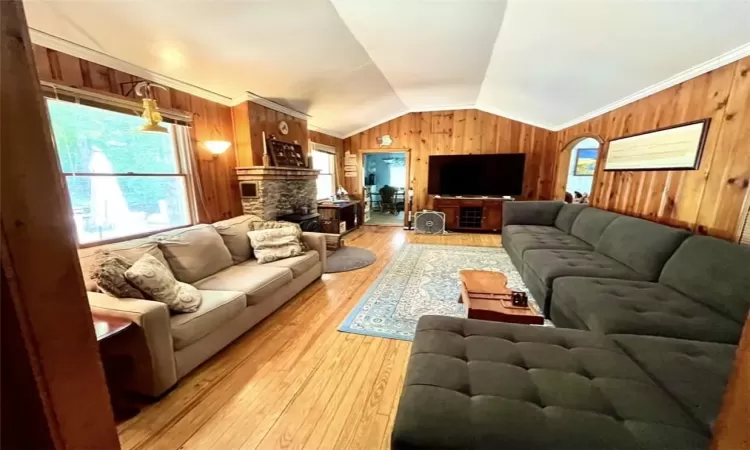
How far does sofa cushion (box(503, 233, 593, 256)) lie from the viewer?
125 inches

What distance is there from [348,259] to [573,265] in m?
2.72

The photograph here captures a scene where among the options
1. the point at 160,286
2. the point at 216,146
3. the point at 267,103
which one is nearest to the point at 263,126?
the point at 267,103

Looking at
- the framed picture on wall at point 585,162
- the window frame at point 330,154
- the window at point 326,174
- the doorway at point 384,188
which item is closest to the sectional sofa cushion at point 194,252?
the window frame at point 330,154

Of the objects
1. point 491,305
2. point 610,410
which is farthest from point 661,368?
point 491,305

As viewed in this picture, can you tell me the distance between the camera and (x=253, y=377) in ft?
6.11

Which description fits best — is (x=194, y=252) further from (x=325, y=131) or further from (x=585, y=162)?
(x=585, y=162)

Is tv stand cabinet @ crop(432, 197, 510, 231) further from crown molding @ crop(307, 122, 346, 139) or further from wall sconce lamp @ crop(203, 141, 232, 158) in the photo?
wall sconce lamp @ crop(203, 141, 232, 158)

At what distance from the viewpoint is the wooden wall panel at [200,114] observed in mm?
2029

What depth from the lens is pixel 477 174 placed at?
19.6ft

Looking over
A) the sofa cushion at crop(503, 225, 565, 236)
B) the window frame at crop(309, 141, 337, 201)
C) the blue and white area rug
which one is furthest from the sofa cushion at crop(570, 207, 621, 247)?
the window frame at crop(309, 141, 337, 201)

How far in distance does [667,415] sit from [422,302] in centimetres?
193

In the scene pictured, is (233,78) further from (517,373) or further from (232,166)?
(517,373)

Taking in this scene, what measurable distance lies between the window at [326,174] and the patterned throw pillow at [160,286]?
173 inches

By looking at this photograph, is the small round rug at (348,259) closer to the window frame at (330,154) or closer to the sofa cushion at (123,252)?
the window frame at (330,154)
